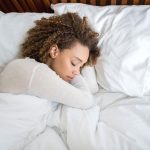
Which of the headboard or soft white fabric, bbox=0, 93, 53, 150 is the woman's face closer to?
soft white fabric, bbox=0, 93, 53, 150

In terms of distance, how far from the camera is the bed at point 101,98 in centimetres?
109

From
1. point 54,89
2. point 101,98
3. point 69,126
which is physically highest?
point 54,89

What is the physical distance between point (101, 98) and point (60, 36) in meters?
0.33

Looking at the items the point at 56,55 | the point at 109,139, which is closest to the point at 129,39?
the point at 56,55

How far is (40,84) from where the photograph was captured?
1102mm

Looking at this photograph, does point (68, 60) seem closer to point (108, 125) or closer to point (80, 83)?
point (80, 83)

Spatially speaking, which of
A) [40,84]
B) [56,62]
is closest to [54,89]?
[40,84]

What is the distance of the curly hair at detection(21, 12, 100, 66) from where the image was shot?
1.24 metres

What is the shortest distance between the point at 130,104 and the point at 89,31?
1.22 ft

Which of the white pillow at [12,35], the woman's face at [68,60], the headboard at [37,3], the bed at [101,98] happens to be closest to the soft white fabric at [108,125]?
the bed at [101,98]

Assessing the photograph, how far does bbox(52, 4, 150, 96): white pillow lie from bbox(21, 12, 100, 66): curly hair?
0.05 m

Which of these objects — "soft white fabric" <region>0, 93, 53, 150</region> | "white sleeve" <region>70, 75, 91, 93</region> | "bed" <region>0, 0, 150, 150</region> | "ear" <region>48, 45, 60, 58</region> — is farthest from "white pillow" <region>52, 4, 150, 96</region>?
"soft white fabric" <region>0, 93, 53, 150</region>

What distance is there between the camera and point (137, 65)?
1226mm

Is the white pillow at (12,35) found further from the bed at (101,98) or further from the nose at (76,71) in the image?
the nose at (76,71)
